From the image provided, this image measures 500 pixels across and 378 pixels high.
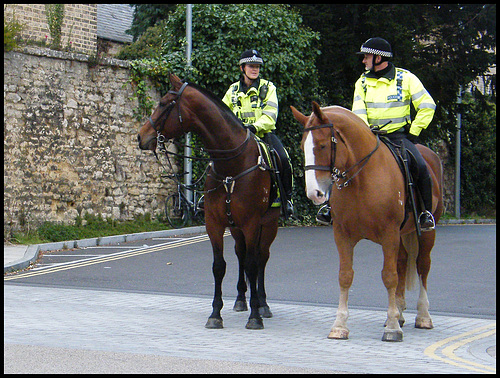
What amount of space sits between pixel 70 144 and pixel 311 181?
1123 centimetres

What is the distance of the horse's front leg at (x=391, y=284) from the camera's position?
23.5ft

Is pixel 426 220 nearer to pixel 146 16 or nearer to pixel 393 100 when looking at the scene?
pixel 393 100

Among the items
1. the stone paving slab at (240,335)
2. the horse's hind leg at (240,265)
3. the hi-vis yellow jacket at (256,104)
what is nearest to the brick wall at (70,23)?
the stone paving slab at (240,335)

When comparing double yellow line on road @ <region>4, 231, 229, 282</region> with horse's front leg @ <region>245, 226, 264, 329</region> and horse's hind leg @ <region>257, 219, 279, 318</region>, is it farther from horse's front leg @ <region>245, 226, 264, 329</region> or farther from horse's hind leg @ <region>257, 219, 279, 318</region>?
horse's front leg @ <region>245, 226, 264, 329</region>

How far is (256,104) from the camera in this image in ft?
28.8

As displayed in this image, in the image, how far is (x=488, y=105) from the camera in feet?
89.1

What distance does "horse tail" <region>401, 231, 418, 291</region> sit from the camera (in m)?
8.15

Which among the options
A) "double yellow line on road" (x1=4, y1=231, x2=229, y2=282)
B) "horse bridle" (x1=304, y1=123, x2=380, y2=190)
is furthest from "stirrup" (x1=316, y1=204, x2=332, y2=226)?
"double yellow line on road" (x1=4, y1=231, x2=229, y2=282)

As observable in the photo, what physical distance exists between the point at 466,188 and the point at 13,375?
28025mm

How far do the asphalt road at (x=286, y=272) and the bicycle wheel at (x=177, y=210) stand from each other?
2.16 m

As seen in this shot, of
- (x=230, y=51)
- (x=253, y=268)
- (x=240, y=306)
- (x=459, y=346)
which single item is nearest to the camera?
(x=459, y=346)

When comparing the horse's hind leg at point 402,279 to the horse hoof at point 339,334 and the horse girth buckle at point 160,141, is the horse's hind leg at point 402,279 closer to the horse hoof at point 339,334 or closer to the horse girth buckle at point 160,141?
the horse hoof at point 339,334

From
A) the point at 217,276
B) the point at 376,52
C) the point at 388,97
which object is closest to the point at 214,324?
the point at 217,276

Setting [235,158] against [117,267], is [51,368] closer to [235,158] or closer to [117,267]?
[235,158]
